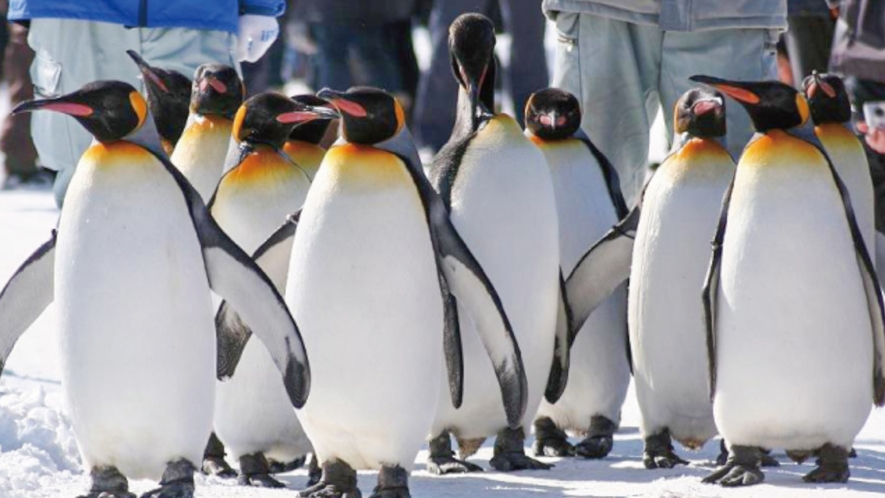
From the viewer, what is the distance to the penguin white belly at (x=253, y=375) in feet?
15.2

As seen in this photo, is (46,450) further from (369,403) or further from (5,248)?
(5,248)

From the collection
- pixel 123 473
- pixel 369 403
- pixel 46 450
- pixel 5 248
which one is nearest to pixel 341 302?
pixel 369 403

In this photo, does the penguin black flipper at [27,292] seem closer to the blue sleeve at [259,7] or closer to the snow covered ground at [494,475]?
the snow covered ground at [494,475]

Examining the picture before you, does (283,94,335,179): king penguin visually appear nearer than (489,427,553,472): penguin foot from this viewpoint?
No

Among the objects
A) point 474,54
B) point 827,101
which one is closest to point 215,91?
point 474,54

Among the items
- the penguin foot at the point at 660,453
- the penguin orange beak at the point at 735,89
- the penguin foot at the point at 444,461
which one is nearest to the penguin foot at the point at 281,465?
the penguin foot at the point at 444,461

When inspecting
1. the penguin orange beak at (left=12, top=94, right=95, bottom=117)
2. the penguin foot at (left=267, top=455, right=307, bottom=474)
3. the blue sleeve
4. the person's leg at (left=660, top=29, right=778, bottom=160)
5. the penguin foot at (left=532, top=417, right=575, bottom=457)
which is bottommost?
the penguin foot at (left=267, top=455, right=307, bottom=474)

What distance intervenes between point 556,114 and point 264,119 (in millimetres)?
870

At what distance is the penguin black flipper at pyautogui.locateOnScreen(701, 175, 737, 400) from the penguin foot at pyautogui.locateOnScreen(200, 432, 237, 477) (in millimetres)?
1209

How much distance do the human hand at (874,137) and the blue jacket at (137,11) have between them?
2.32 meters

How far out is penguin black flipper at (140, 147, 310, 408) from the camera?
4.04 metres

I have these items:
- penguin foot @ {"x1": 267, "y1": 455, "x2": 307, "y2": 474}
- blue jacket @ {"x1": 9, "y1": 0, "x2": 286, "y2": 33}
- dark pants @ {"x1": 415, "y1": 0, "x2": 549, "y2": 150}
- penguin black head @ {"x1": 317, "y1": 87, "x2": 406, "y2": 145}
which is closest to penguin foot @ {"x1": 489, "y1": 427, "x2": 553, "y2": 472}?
penguin foot @ {"x1": 267, "y1": 455, "x2": 307, "y2": 474}

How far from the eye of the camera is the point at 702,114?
15.6 ft

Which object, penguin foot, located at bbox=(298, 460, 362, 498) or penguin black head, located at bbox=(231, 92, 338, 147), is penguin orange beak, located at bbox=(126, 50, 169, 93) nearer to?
penguin black head, located at bbox=(231, 92, 338, 147)
